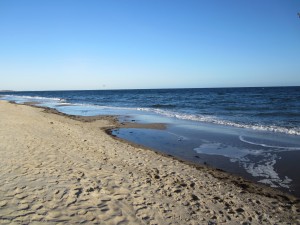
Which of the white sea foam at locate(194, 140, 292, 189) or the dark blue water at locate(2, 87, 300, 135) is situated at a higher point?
the dark blue water at locate(2, 87, 300, 135)

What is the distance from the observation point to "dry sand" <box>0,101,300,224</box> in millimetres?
4781

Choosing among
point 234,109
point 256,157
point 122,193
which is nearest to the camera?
point 122,193

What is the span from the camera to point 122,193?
19.0 feet

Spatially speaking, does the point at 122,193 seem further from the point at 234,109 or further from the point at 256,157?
the point at 234,109

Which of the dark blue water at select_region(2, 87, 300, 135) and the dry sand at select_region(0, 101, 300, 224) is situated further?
the dark blue water at select_region(2, 87, 300, 135)

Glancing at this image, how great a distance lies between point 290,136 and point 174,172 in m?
9.39

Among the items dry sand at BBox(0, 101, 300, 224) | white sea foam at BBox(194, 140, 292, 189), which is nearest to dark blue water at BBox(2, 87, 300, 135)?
white sea foam at BBox(194, 140, 292, 189)

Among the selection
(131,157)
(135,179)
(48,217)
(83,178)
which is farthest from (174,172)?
(48,217)

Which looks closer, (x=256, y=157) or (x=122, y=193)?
(x=122, y=193)

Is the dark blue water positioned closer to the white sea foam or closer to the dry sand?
the white sea foam

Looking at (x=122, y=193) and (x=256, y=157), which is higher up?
(x=122, y=193)

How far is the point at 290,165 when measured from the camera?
347 inches

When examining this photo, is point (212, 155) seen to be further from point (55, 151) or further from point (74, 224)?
point (74, 224)

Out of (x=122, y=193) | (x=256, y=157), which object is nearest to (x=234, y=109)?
(x=256, y=157)
